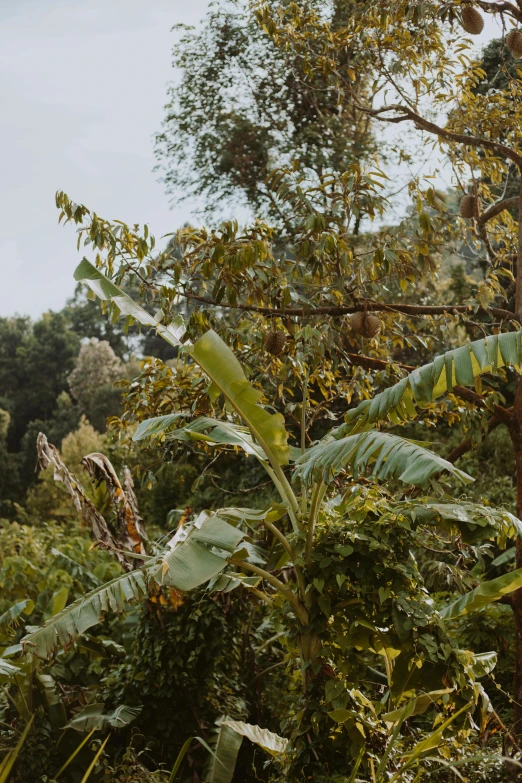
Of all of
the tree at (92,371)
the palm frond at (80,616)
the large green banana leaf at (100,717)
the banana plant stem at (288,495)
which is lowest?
the large green banana leaf at (100,717)

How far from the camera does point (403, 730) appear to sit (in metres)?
4.11

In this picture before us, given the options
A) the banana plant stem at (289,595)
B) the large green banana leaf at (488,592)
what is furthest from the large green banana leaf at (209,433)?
the large green banana leaf at (488,592)

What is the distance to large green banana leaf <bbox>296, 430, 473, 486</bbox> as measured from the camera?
109 inches

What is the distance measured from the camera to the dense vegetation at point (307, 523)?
327 cm

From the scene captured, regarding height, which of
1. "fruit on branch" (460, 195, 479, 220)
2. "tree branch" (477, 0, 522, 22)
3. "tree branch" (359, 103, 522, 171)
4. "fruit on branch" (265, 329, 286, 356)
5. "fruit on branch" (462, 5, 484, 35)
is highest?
"tree branch" (477, 0, 522, 22)

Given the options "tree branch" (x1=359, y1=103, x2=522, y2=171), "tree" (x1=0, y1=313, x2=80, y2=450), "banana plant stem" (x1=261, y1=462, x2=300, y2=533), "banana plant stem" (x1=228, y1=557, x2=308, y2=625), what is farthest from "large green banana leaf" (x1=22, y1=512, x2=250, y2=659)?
"tree" (x1=0, y1=313, x2=80, y2=450)

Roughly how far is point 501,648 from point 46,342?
22294mm

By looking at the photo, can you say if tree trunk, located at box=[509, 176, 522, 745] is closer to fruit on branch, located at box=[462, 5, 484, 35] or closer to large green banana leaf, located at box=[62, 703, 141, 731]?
fruit on branch, located at box=[462, 5, 484, 35]

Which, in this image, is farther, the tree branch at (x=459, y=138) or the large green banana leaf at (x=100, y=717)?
the tree branch at (x=459, y=138)

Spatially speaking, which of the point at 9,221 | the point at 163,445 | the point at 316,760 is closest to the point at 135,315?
the point at 163,445

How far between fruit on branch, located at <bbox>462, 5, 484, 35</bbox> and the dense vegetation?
0.01 m

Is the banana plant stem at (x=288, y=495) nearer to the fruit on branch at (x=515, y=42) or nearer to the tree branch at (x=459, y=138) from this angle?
the tree branch at (x=459, y=138)

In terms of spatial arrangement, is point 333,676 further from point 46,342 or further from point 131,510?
point 46,342

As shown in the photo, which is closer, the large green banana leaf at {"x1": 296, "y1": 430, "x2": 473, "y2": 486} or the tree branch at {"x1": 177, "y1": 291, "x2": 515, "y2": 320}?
the large green banana leaf at {"x1": 296, "y1": 430, "x2": 473, "y2": 486}
